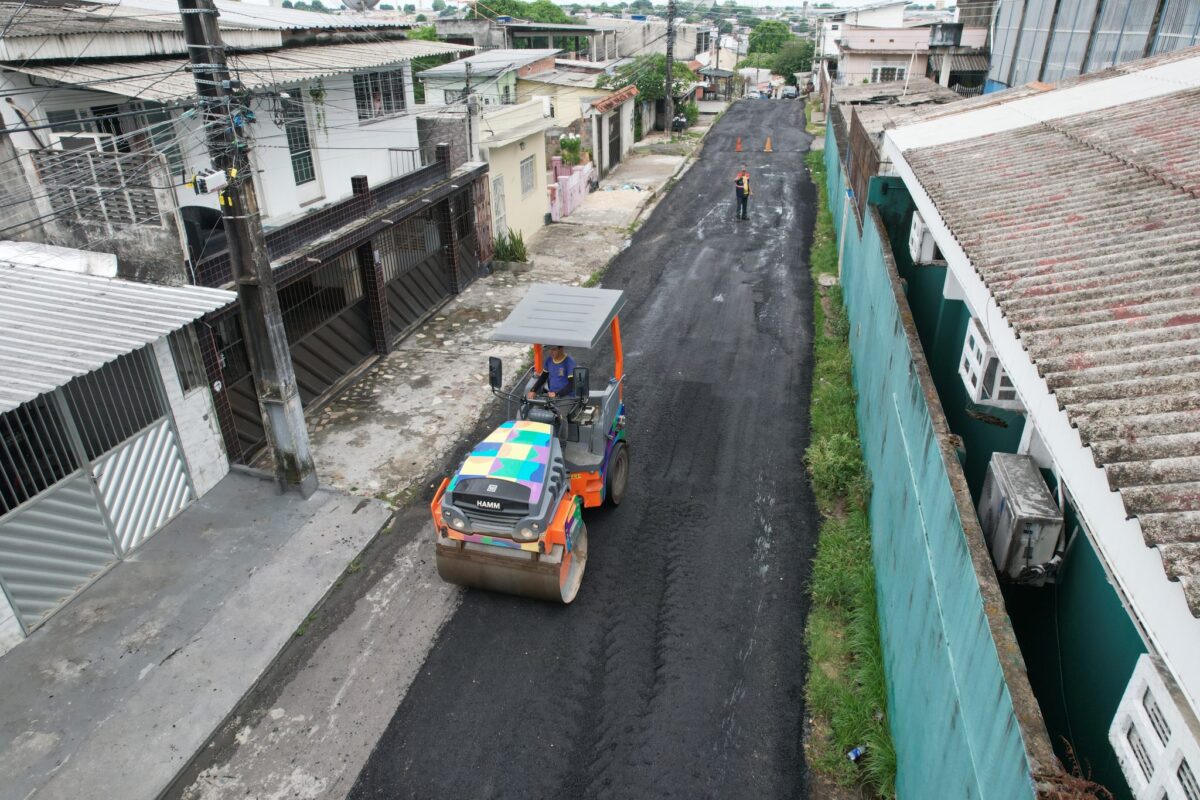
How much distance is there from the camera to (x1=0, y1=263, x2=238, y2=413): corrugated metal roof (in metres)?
7.28

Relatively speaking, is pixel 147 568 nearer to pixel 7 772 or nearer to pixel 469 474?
pixel 7 772

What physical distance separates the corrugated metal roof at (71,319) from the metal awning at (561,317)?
3.59 metres

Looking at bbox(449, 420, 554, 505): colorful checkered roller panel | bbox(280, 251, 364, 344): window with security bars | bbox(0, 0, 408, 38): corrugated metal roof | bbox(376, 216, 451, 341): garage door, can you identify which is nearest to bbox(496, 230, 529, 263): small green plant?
bbox(376, 216, 451, 341): garage door

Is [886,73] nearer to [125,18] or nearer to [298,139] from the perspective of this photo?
[298,139]

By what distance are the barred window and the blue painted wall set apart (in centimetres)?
1347

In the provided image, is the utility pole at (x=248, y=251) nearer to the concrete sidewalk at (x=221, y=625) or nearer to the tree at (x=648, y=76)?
the concrete sidewalk at (x=221, y=625)

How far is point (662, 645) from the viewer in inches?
311

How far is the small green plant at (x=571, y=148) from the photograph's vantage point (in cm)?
2730

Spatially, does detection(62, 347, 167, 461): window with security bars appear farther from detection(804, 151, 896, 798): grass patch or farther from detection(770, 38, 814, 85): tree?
detection(770, 38, 814, 85): tree

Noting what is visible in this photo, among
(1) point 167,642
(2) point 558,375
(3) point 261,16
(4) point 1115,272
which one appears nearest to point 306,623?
(1) point 167,642

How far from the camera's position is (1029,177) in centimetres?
737

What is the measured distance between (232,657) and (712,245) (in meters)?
17.1

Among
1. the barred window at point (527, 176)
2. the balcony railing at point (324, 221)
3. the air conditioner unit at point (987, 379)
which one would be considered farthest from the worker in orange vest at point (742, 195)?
the air conditioner unit at point (987, 379)

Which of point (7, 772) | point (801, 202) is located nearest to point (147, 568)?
point (7, 772)
